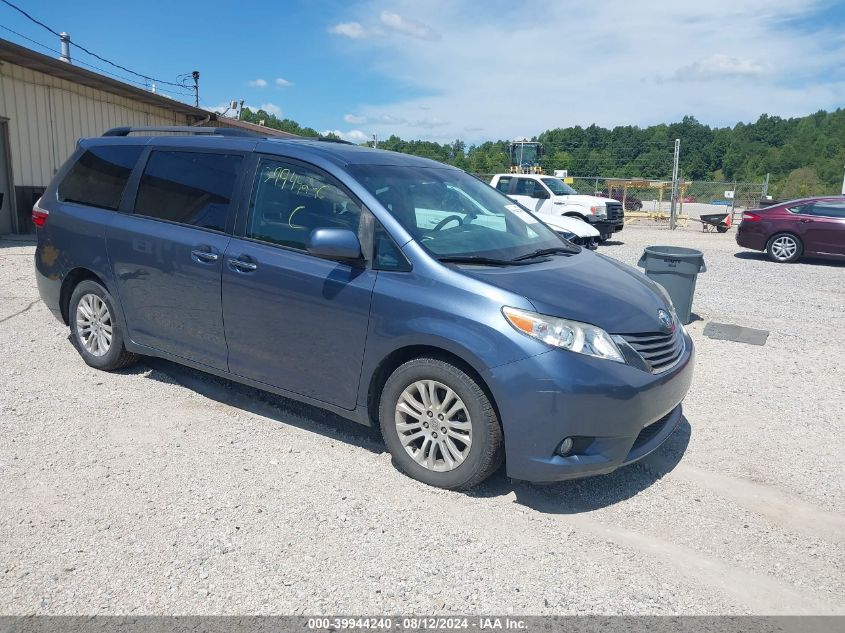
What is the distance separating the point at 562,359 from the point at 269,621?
1.75 meters

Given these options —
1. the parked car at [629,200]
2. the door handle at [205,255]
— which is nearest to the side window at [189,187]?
the door handle at [205,255]

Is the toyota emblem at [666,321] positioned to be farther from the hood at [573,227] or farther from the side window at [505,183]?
the side window at [505,183]

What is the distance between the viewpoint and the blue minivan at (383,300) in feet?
11.0

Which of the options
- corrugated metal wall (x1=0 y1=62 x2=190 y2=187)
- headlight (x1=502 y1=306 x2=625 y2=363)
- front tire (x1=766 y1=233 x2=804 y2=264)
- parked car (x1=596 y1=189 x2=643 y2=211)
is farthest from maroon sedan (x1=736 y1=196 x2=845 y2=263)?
parked car (x1=596 y1=189 x2=643 y2=211)

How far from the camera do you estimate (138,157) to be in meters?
4.99

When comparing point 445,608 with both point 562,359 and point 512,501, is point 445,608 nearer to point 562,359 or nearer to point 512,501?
point 512,501

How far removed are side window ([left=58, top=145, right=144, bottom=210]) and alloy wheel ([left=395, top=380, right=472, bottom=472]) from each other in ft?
9.53

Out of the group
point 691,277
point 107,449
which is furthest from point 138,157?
point 691,277

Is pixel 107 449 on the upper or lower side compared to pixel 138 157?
lower

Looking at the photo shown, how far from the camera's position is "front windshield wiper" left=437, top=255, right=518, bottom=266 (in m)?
3.70

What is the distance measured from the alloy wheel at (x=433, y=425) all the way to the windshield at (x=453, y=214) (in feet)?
2.55

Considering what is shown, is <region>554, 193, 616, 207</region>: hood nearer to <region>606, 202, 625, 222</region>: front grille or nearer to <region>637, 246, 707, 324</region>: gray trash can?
<region>606, 202, 625, 222</region>: front grille

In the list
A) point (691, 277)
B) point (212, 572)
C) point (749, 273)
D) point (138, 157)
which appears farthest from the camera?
point (749, 273)

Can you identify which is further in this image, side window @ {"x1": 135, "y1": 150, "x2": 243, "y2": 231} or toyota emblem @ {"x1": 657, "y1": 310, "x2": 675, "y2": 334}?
side window @ {"x1": 135, "y1": 150, "x2": 243, "y2": 231}
